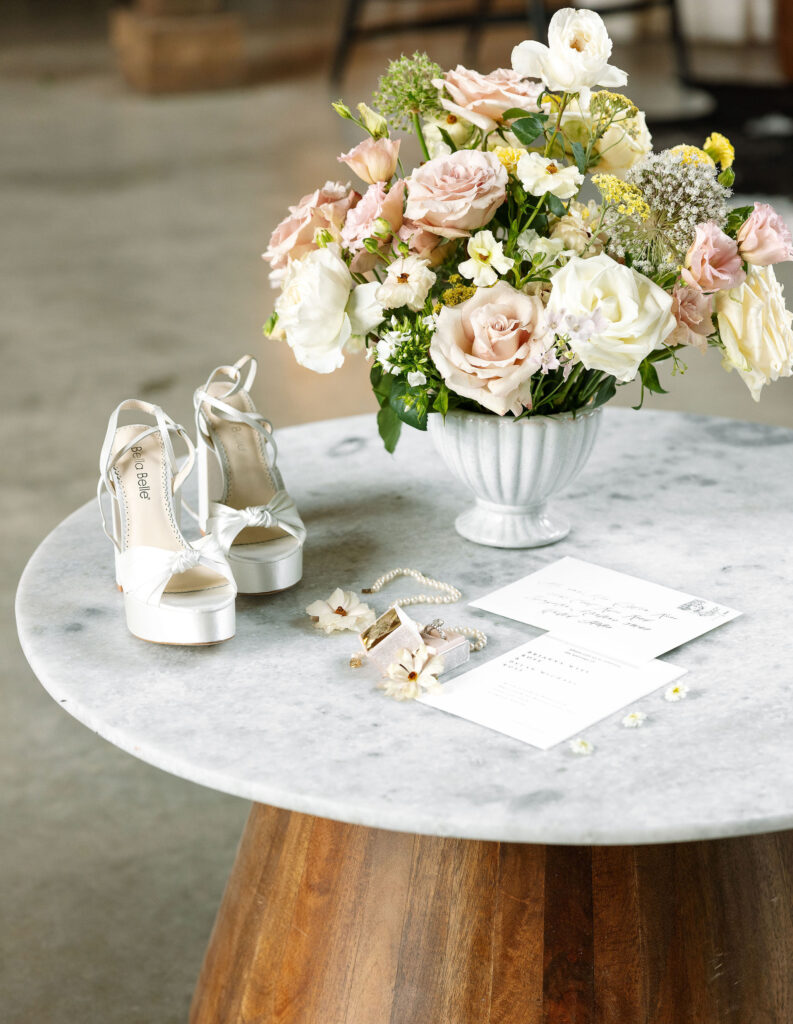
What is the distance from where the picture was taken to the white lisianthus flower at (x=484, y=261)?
3.92 feet

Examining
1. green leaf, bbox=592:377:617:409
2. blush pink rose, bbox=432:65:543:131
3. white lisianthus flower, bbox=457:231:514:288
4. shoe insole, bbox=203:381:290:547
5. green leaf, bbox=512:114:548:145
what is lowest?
shoe insole, bbox=203:381:290:547

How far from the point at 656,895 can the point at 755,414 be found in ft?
8.43

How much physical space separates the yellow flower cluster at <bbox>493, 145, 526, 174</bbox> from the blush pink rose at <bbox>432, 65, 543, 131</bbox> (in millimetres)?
45

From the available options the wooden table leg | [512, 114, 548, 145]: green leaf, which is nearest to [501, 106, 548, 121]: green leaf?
[512, 114, 548, 145]: green leaf

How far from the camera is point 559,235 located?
1.23 meters

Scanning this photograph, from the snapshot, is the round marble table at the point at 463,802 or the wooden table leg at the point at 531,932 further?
the wooden table leg at the point at 531,932

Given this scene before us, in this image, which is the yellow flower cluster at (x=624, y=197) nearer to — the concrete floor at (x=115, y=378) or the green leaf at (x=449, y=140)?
the green leaf at (x=449, y=140)

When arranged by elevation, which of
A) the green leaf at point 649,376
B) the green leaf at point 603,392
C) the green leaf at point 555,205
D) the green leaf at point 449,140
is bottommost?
the green leaf at point 603,392

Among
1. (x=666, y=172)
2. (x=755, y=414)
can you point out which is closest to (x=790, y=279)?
(x=755, y=414)

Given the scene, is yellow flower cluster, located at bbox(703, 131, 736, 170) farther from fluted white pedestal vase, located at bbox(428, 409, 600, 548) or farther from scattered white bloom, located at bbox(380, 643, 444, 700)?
scattered white bloom, located at bbox(380, 643, 444, 700)

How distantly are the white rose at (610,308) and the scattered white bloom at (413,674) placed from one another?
0.30 meters

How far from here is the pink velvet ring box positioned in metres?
1.17

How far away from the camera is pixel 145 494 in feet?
4.42

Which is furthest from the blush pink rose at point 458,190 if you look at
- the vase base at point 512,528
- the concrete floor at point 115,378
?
the concrete floor at point 115,378
